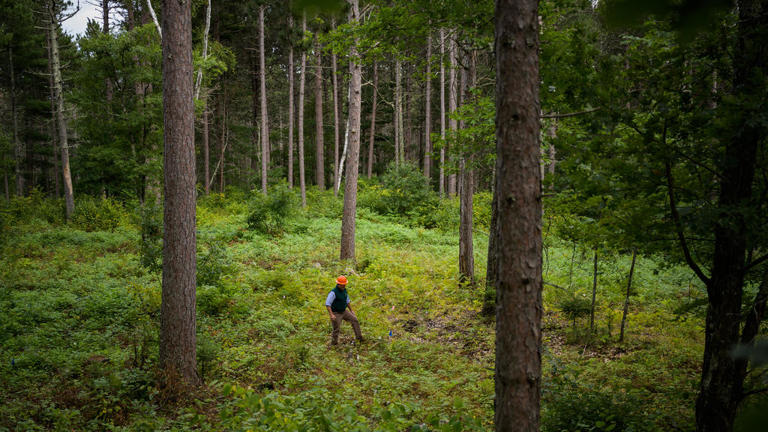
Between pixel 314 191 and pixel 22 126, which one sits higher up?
pixel 22 126

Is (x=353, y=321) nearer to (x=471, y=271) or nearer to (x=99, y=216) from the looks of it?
(x=471, y=271)


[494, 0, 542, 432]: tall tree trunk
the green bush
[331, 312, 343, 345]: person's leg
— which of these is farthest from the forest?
the green bush

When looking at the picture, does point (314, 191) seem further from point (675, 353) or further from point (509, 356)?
point (509, 356)

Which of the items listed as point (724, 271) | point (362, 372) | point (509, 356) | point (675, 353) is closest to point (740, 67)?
point (724, 271)

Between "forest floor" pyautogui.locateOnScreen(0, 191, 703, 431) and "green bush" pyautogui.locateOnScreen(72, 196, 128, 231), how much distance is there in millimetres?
2148

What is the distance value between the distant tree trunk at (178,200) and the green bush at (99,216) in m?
13.3

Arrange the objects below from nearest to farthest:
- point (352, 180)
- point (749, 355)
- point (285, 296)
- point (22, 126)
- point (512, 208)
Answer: point (749, 355), point (512, 208), point (285, 296), point (352, 180), point (22, 126)

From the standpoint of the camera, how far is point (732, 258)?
12.9 ft

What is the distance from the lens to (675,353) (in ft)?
23.6

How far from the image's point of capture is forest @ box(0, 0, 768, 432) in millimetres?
3285

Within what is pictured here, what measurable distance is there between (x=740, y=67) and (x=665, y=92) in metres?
0.61

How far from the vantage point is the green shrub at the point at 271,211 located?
1744cm

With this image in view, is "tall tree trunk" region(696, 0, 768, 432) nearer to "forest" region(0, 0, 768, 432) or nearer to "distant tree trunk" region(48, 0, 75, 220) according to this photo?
"forest" region(0, 0, 768, 432)

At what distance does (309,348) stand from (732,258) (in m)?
6.55
